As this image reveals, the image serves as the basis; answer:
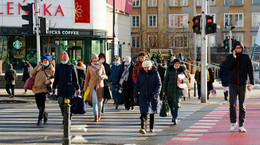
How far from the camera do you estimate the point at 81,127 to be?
12.2 meters

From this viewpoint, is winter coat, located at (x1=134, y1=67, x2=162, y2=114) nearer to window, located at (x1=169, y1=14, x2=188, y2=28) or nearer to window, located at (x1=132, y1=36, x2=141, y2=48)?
window, located at (x1=132, y1=36, x2=141, y2=48)

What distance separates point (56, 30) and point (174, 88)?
25.5 metres

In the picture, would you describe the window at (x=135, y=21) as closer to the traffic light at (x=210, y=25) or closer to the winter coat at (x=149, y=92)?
the traffic light at (x=210, y=25)

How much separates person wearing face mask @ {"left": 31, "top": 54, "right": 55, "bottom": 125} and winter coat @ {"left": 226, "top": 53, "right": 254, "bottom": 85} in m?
4.64

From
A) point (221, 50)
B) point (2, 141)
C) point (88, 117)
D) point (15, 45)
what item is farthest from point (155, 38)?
point (2, 141)

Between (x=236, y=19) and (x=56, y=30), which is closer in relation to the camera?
(x=56, y=30)

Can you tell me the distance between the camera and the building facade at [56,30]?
36.4 m

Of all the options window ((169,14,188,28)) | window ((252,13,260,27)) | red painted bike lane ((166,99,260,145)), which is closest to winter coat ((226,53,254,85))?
red painted bike lane ((166,99,260,145))

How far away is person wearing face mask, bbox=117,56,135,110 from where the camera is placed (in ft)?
53.5

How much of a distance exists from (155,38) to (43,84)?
45195 millimetres

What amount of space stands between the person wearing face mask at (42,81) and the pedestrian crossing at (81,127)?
1.73 feet

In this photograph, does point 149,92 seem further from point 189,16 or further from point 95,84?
point 189,16

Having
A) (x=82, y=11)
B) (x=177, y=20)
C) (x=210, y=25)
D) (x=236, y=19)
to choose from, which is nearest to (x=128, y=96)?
(x=210, y=25)

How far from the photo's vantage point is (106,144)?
9.48 meters
